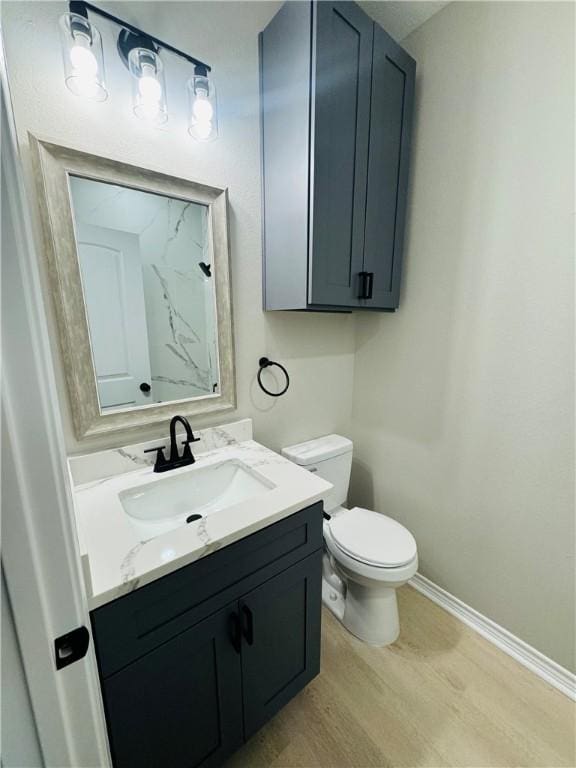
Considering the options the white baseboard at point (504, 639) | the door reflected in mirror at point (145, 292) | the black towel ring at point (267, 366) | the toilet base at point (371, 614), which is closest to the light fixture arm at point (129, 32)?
the door reflected in mirror at point (145, 292)

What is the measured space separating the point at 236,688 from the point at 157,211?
4.94ft

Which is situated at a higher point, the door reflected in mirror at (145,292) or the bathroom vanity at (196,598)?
the door reflected in mirror at (145,292)

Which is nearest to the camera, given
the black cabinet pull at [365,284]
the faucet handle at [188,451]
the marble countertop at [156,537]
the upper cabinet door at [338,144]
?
the marble countertop at [156,537]

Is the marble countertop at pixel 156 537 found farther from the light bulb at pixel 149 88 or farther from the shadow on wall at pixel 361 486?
the light bulb at pixel 149 88

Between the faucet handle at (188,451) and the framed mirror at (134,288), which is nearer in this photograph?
the framed mirror at (134,288)

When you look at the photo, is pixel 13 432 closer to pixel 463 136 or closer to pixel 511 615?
pixel 463 136

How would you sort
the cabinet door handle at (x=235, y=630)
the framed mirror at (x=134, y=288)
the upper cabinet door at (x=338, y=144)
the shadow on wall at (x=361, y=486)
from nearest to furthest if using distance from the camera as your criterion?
the cabinet door handle at (x=235, y=630) → the framed mirror at (x=134, y=288) → the upper cabinet door at (x=338, y=144) → the shadow on wall at (x=361, y=486)

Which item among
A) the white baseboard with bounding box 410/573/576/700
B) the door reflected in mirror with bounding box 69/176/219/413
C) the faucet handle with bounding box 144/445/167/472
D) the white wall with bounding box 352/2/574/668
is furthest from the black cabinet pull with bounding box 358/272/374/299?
the white baseboard with bounding box 410/573/576/700

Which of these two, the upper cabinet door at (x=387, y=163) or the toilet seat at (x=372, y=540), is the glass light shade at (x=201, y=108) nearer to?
the upper cabinet door at (x=387, y=163)

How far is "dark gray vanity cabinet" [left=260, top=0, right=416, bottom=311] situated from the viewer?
108 cm

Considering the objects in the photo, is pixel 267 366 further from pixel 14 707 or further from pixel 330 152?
pixel 14 707

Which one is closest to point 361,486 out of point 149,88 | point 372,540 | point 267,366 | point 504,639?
point 372,540

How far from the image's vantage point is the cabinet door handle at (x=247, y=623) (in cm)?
87

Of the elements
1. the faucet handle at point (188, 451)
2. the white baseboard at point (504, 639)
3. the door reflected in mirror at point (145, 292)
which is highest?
the door reflected in mirror at point (145, 292)
